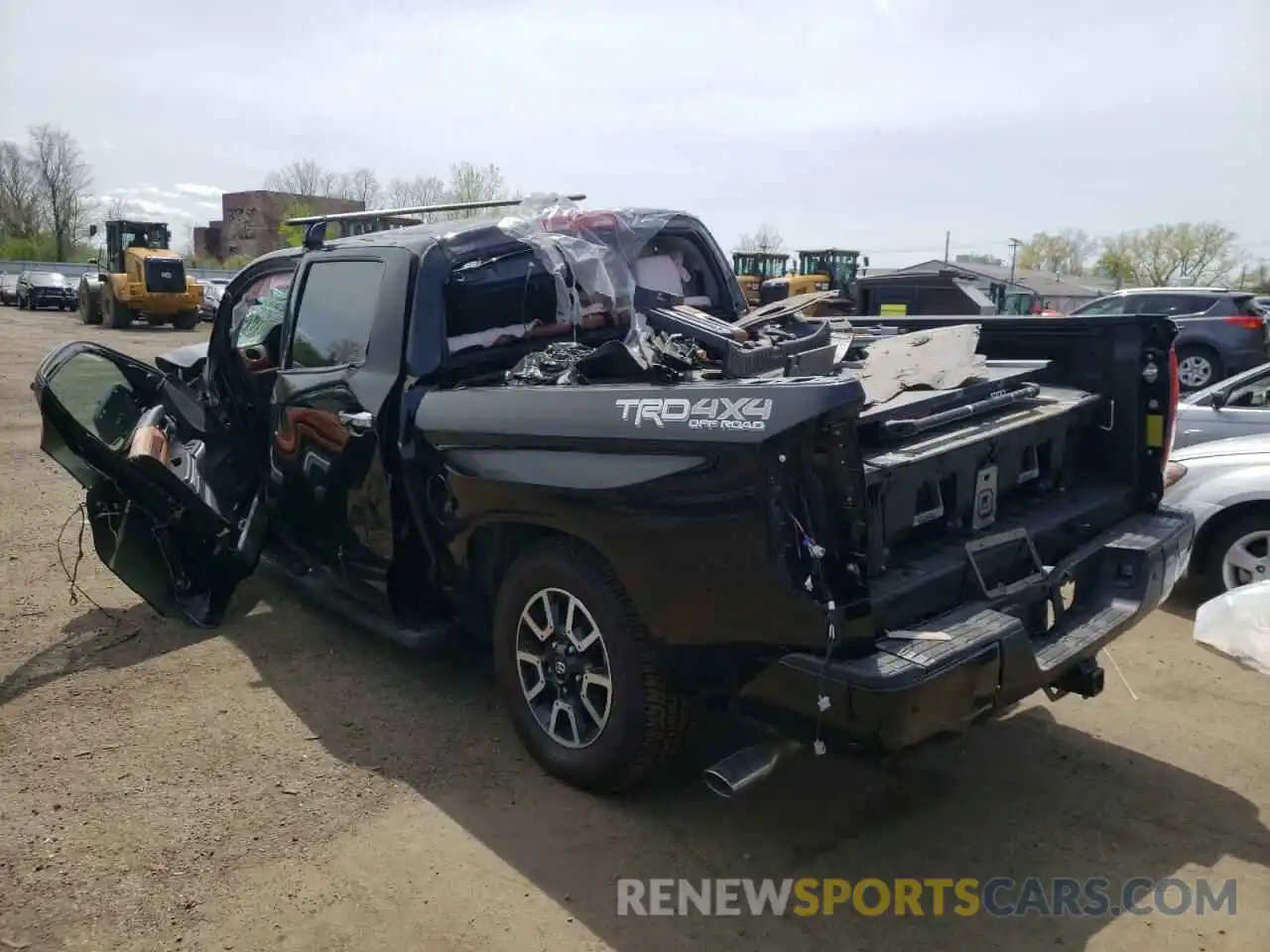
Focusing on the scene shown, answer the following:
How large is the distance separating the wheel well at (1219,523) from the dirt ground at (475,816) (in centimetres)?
88

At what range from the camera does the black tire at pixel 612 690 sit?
3.29 metres

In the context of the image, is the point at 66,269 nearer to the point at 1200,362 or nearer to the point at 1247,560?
the point at 1200,362

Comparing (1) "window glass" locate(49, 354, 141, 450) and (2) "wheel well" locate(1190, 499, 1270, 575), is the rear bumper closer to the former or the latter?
(2) "wheel well" locate(1190, 499, 1270, 575)

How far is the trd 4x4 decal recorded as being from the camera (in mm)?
2809

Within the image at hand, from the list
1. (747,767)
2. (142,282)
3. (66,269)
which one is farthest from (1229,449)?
(66,269)

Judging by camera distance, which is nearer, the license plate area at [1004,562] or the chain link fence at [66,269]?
the license plate area at [1004,562]

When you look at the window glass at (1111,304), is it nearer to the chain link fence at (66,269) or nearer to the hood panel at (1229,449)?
the hood panel at (1229,449)

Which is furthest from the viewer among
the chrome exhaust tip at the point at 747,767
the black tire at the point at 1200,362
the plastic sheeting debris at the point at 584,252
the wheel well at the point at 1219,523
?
the black tire at the point at 1200,362

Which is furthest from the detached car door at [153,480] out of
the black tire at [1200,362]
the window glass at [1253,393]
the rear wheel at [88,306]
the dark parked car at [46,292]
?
the dark parked car at [46,292]

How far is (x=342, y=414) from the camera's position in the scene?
4371 mm

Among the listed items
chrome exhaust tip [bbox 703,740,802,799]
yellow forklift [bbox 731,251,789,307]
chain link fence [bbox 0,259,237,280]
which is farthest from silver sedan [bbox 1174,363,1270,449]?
chain link fence [bbox 0,259,237,280]

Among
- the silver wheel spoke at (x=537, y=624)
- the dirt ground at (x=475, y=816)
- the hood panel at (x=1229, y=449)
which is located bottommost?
the dirt ground at (x=475, y=816)

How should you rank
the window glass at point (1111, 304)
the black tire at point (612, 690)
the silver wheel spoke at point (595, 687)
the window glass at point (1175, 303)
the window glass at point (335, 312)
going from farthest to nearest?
the window glass at point (1111, 304)
the window glass at point (1175, 303)
the window glass at point (335, 312)
the silver wheel spoke at point (595, 687)
the black tire at point (612, 690)

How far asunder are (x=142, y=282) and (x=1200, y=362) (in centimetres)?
2654
